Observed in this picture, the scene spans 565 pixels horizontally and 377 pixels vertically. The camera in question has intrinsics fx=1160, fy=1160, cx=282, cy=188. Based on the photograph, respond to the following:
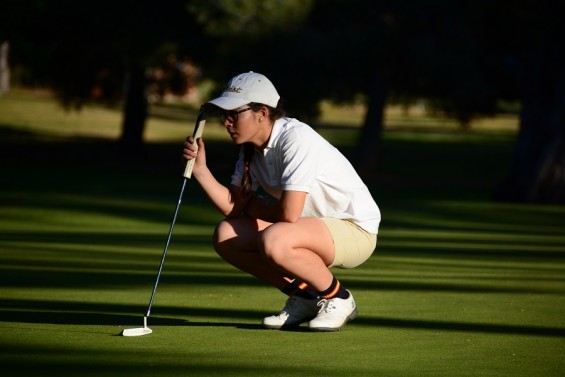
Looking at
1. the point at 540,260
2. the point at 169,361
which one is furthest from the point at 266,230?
the point at 540,260

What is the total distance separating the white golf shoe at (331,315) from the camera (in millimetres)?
6695

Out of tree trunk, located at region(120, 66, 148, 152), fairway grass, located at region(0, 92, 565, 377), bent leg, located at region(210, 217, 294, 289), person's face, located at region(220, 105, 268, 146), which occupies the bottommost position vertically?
tree trunk, located at region(120, 66, 148, 152)

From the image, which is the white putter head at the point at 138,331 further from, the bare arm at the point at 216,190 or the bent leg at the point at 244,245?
the bare arm at the point at 216,190

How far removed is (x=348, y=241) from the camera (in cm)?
678

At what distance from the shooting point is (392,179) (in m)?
31.5

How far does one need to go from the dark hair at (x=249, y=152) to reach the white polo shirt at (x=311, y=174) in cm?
3

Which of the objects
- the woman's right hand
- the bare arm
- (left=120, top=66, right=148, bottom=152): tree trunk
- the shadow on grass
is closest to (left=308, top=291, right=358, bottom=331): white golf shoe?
the shadow on grass

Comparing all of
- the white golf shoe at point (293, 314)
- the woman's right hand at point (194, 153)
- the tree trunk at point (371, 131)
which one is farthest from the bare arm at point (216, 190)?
the tree trunk at point (371, 131)

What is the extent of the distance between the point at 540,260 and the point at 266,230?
6.70m

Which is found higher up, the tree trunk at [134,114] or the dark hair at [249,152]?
the dark hair at [249,152]

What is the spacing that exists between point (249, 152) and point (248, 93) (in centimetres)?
39

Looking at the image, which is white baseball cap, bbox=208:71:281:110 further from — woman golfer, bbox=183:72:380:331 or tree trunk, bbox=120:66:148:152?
tree trunk, bbox=120:66:148:152

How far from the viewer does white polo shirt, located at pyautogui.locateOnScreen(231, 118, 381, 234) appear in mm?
6379

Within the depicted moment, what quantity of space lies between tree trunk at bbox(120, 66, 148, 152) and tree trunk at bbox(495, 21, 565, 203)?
15162mm
